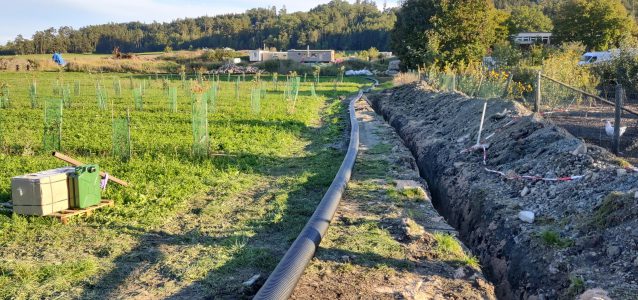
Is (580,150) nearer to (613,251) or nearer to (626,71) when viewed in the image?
(613,251)

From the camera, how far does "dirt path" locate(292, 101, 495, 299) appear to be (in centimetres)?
448

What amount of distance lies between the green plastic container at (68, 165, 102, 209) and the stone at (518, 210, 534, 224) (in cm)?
513

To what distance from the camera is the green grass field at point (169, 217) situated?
4578 mm

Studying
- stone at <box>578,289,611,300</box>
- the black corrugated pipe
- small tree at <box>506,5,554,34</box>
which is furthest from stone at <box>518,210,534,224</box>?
small tree at <box>506,5,554,34</box>

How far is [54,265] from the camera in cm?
479

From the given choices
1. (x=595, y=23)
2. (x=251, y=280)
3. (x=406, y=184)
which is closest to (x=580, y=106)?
(x=406, y=184)

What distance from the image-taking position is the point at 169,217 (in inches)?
254

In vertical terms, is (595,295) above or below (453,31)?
below

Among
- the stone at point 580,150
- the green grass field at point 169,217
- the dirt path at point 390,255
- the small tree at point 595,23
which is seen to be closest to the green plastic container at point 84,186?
the green grass field at point 169,217

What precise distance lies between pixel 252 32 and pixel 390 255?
504 feet

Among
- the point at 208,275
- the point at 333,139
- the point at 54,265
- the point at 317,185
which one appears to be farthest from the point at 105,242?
the point at 333,139

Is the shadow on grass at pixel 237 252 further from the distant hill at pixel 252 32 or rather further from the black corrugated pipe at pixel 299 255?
the distant hill at pixel 252 32

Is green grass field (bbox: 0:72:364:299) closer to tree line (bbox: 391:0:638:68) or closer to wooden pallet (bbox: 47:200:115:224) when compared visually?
wooden pallet (bbox: 47:200:115:224)

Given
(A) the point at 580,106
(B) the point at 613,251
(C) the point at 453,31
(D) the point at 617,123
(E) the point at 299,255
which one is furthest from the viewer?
(C) the point at 453,31
